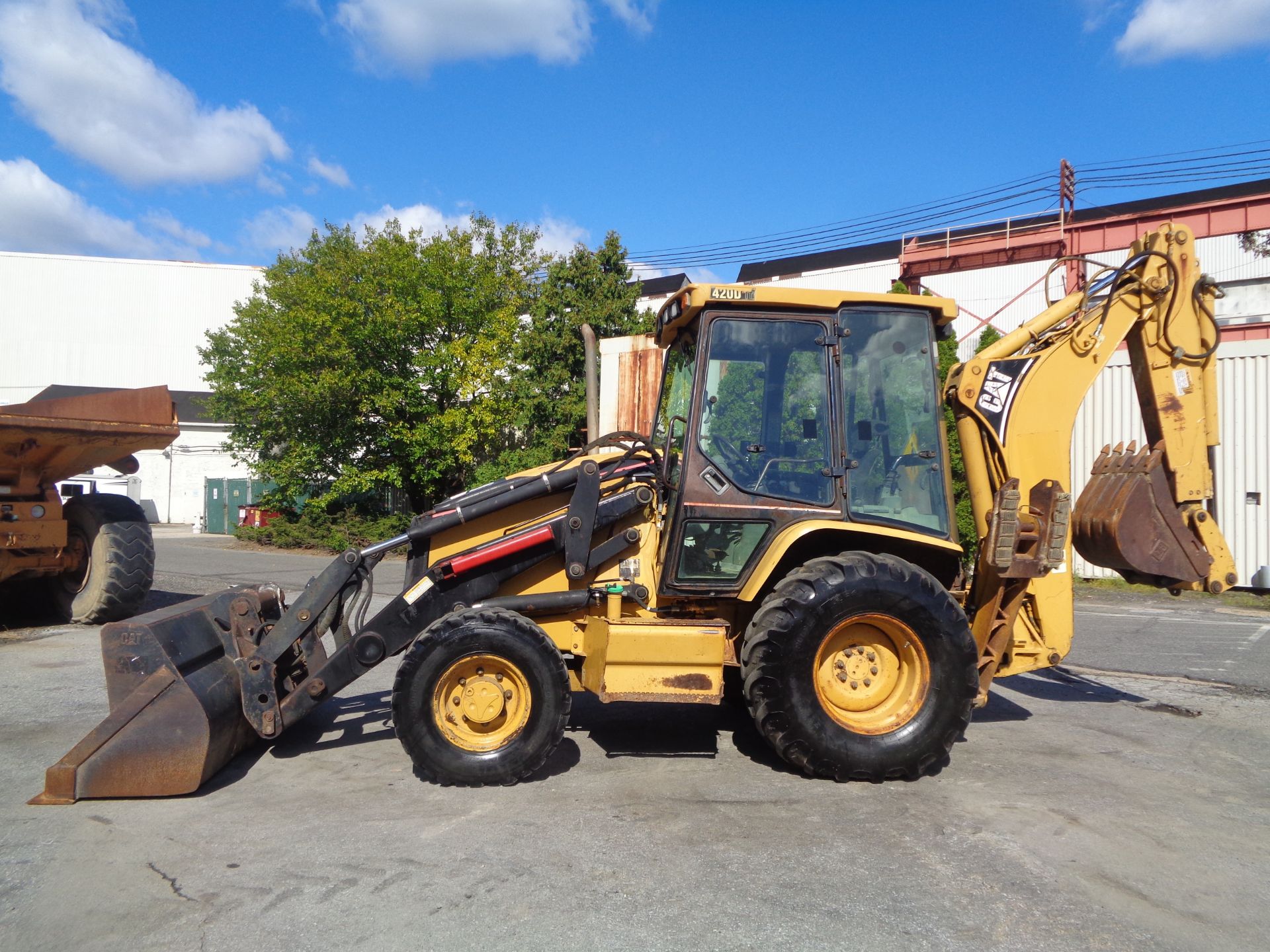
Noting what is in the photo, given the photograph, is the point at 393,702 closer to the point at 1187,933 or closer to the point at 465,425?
the point at 1187,933

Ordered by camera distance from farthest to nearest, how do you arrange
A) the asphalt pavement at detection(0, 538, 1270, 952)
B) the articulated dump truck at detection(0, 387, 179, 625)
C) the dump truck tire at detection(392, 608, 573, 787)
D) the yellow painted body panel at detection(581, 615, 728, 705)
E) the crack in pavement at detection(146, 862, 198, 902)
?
1. the articulated dump truck at detection(0, 387, 179, 625)
2. the yellow painted body panel at detection(581, 615, 728, 705)
3. the dump truck tire at detection(392, 608, 573, 787)
4. the crack in pavement at detection(146, 862, 198, 902)
5. the asphalt pavement at detection(0, 538, 1270, 952)

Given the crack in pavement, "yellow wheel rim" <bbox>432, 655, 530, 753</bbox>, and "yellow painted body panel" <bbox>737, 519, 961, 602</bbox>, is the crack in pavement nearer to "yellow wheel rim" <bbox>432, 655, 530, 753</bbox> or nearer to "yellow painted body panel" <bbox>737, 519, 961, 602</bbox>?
"yellow wheel rim" <bbox>432, 655, 530, 753</bbox>

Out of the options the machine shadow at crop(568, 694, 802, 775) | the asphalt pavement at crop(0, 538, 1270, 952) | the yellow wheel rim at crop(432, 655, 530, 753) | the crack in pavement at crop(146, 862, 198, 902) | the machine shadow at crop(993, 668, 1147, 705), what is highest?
the yellow wheel rim at crop(432, 655, 530, 753)

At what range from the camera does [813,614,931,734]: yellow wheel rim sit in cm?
504

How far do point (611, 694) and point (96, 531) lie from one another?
7217 millimetres

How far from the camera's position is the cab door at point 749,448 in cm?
511

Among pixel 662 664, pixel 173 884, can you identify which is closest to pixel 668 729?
pixel 662 664

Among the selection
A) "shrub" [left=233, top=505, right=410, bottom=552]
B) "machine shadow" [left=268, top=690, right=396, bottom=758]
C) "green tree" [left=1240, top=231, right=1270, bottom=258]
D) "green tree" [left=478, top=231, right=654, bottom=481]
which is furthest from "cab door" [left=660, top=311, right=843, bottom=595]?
"green tree" [left=1240, top=231, right=1270, bottom=258]

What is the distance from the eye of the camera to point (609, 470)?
5641 millimetres

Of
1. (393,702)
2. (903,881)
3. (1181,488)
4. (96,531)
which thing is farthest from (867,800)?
(96,531)

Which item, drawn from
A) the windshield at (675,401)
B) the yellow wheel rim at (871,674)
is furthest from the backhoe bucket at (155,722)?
the yellow wheel rim at (871,674)

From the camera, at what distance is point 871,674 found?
16.9ft

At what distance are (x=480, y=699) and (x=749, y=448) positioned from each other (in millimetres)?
1977

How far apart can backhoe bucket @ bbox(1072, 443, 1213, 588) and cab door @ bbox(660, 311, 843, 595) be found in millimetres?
1782
